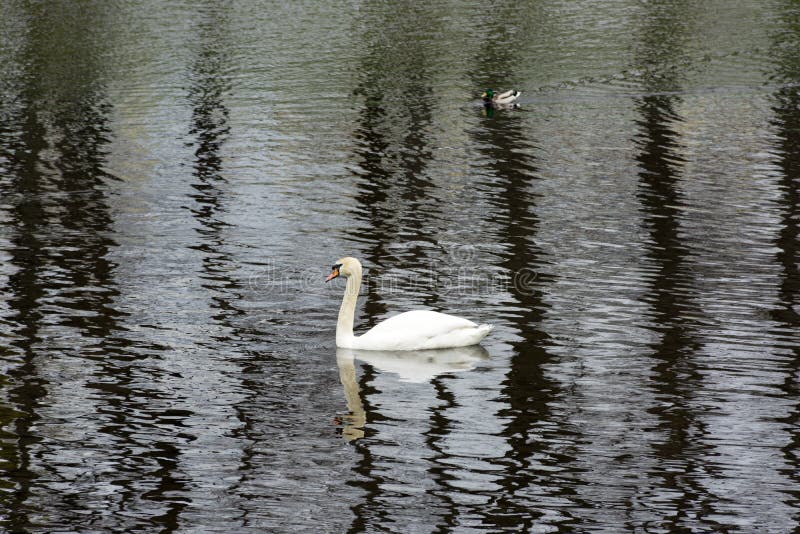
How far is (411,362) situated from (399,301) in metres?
2.87

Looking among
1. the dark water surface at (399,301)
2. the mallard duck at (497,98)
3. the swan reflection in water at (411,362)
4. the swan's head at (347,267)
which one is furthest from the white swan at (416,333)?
the mallard duck at (497,98)

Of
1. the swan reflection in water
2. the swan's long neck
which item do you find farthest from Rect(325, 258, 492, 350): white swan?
the swan reflection in water

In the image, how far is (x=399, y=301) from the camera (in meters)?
20.1

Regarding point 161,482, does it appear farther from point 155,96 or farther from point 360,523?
point 155,96

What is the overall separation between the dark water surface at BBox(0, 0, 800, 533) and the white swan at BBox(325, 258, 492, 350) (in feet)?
0.71

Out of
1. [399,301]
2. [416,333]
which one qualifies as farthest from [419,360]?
[399,301]

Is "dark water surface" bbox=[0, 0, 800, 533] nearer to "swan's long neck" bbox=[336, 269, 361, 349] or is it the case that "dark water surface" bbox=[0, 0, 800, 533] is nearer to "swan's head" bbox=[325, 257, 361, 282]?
"swan's long neck" bbox=[336, 269, 361, 349]

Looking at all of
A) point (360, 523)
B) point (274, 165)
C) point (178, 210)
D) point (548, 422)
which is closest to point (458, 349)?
point (548, 422)

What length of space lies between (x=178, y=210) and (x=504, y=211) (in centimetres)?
682

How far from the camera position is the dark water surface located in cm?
1272

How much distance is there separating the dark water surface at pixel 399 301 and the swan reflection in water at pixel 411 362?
7 cm

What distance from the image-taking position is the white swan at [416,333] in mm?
17359

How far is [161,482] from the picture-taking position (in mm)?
12836

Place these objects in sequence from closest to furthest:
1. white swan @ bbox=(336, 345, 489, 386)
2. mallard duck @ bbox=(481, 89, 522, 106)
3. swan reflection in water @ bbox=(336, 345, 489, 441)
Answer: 1. swan reflection in water @ bbox=(336, 345, 489, 441)
2. white swan @ bbox=(336, 345, 489, 386)
3. mallard duck @ bbox=(481, 89, 522, 106)
